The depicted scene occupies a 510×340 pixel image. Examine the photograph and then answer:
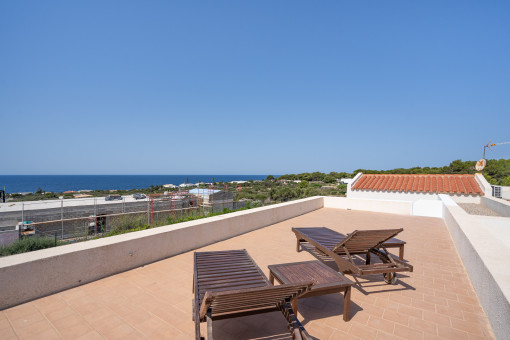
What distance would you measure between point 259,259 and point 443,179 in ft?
49.2

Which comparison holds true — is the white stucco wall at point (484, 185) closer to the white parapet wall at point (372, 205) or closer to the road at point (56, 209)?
the white parapet wall at point (372, 205)

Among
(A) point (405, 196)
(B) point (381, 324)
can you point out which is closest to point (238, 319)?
(B) point (381, 324)

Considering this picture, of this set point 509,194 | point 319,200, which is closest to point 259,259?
point 319,200

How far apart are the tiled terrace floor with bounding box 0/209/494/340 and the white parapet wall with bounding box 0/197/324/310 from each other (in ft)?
0.45

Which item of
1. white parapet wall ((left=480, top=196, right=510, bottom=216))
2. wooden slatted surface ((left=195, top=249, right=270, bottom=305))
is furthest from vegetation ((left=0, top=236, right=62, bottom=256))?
white parapet wall ((left=480, top=196, right=510, bottom=216))

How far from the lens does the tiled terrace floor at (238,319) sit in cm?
240

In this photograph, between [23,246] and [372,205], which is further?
[372,205]

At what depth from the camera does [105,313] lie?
271 centimetres

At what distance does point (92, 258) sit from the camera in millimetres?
3467

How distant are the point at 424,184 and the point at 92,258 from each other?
1594cm

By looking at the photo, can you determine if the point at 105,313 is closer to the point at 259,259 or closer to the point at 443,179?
the point at 259,259

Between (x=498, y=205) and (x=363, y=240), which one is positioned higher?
(x=363, y=240)

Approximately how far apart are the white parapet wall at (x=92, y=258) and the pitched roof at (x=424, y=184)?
1165 cm

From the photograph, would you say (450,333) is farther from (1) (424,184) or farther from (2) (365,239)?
(1) (424,184)
